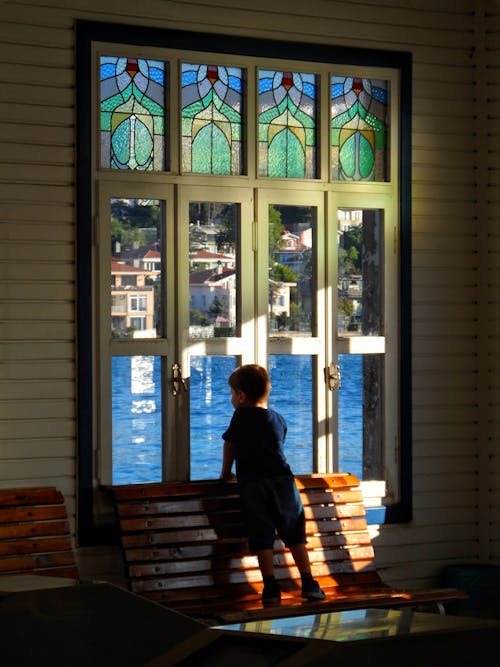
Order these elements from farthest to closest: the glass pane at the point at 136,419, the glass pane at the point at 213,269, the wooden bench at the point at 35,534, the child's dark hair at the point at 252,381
→ the glass pane at the point at 213,269 → the glass pane at the point at 136,419 → the child's dark hair at the point at 252,381 → the wooden bench at the point at 35,534

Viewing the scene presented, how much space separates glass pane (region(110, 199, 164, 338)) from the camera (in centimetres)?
598

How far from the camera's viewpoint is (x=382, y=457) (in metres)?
6.64

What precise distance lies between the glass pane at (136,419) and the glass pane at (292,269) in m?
0.88

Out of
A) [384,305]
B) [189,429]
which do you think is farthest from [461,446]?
[189,429]

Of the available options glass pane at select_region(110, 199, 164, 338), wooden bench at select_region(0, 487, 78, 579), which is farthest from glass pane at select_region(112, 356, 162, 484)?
wooden bench at select_region(0, 487, 78, 579)

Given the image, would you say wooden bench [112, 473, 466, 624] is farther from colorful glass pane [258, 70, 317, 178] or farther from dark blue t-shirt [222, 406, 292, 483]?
colorful glass pane [258, 70, 317, 178]

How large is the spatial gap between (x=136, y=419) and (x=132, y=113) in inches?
72.0

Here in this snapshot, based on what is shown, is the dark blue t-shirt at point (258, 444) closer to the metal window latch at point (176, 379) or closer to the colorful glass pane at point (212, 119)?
the metal window latch at point (176, 379)

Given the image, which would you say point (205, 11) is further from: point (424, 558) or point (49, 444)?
point (424, 558)

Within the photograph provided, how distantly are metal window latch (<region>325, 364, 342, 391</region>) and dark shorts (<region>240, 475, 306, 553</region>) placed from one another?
105 cm

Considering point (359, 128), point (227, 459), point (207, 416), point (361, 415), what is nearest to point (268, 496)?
point (227, 459)

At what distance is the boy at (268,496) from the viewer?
18.0 feet

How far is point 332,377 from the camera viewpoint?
21.2 feet

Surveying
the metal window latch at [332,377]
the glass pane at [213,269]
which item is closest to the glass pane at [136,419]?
the glass pane at [213,269]
